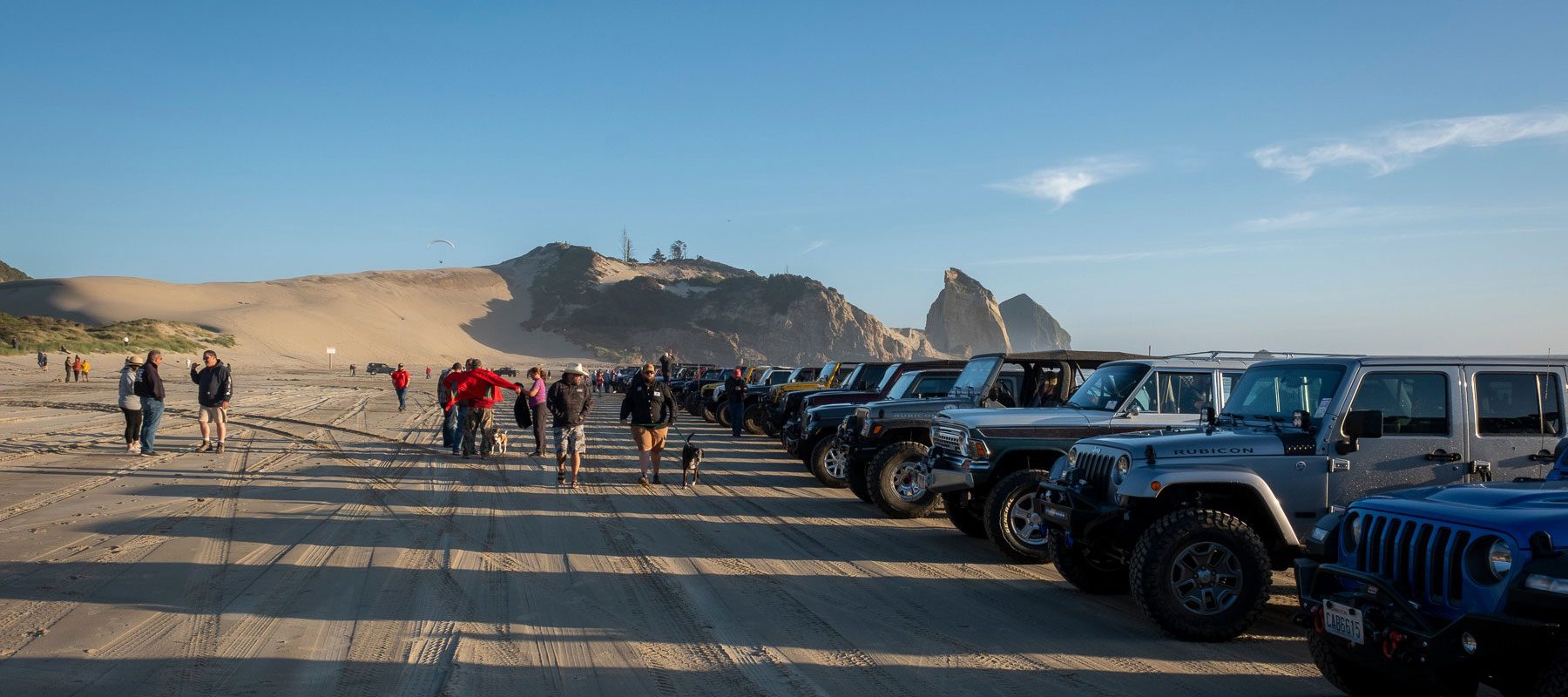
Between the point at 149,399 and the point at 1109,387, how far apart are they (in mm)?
14642

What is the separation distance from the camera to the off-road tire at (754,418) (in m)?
24.1

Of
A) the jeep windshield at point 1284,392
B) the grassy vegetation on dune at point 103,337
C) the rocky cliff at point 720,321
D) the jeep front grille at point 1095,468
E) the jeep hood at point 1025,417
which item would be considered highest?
the rocky cliff at point 720,321

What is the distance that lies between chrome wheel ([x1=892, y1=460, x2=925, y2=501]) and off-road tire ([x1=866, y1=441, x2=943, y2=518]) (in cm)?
1

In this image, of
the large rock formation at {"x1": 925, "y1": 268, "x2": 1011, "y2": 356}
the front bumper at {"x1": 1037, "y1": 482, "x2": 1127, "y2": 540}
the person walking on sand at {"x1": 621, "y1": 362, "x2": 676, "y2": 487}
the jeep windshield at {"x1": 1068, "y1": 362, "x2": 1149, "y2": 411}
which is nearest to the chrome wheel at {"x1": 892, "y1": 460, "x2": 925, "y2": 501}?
the jeep windshield at {"x1": 1068, "y1": 362, "x2": 1149, "y2": 411}

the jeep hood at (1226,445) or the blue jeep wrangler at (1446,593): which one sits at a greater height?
the jeep hood at (1226,445)

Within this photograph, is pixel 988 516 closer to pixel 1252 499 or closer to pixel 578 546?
pixel 1252 499

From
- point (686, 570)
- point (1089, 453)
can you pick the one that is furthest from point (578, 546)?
point (1089, 453)

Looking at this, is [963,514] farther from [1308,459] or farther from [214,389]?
[214,389]

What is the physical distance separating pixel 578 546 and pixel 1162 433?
204 inches

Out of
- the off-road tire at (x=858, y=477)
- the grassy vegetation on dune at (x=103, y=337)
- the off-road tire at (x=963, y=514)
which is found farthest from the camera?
the grassy vegetation on dune at (x=103, y=337)

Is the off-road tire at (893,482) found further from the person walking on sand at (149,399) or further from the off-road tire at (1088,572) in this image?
the person walking on sand at (149,399)

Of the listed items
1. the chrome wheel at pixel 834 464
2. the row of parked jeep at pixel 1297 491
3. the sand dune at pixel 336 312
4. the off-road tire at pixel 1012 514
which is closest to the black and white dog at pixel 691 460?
the chrome wheel at pixel 834 464

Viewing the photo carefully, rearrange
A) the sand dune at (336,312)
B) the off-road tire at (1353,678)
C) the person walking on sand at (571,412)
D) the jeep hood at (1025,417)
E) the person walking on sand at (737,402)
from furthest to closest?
the sand dune at (336,312) → the person walking on sand at (737,402) → the person walking on sand at (571,412) → the jeep hood at (1025,417) → the off-road tire at (1353,678)

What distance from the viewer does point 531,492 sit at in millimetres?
13547
